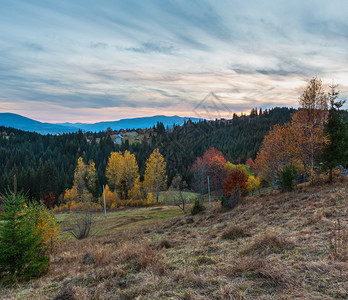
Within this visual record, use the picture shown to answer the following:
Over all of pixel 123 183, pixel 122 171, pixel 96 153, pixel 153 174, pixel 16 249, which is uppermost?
pixel 96 153

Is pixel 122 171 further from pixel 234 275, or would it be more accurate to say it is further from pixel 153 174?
pixel 234 275

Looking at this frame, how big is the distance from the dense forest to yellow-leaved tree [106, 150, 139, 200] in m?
14.0

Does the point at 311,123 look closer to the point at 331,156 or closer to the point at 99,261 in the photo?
the point at 331,156

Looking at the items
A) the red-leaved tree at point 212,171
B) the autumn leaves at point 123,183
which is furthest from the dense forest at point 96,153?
the red-leaved tree at point 212,171

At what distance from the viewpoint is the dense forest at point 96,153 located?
73.8 metres

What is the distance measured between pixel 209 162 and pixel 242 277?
2252 inches

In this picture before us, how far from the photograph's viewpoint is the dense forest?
242 ft

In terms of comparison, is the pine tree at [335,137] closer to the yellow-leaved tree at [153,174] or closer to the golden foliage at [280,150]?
the golden foliage at [280,150]

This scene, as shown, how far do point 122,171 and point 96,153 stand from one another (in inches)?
2750

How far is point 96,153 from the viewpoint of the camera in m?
120

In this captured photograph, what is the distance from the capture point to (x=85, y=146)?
137 metres

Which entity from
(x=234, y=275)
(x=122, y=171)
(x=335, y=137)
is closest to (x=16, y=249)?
(x=234, y=275)

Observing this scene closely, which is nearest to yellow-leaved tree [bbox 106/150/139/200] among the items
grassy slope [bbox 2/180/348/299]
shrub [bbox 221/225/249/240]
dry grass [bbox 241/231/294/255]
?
shrub [bbox 221/225/249/240]

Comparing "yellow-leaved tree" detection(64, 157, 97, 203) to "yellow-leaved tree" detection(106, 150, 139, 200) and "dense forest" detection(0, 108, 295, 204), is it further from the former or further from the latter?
"dense forest" detection(0, 108, 295, 204)
